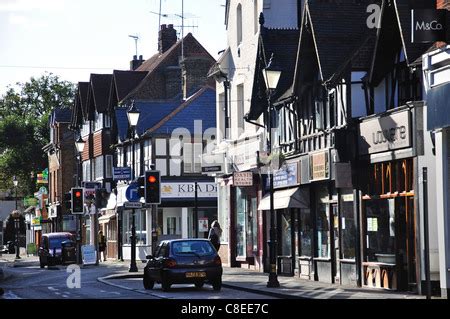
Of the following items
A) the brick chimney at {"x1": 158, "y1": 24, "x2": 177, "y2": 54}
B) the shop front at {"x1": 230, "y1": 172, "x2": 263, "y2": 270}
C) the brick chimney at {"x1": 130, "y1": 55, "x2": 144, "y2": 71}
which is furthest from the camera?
the brick chimney at {"x1": 130, "y1": 55, "x2": 144, "y2": 71}

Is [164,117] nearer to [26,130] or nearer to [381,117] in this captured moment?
[381,117]

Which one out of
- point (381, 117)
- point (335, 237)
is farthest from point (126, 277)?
point (381, 117)

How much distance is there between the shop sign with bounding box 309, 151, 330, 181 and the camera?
3509cm

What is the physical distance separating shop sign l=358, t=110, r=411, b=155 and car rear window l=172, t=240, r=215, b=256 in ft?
17.2

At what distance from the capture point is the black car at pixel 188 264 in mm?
31562

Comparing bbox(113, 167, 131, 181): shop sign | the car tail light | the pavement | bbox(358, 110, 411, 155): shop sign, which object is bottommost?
the pavement

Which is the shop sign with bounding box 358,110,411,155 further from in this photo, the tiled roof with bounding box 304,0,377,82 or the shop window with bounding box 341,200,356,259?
the tiled roof with bounding box 304,0,377,82

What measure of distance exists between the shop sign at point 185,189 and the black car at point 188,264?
32.6 m

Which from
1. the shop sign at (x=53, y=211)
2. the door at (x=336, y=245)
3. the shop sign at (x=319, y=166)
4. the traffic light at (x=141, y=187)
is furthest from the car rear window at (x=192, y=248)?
the shop sign at (x=53, y=211)

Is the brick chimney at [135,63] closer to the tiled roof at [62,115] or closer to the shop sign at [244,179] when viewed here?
the tiled roof at [62,115]

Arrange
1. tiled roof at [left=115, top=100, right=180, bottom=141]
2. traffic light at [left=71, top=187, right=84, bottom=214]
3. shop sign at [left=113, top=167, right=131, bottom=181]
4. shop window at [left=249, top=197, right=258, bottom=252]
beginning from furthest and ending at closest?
tiled roof at [left=115, top=100, right=180, bottom=141]
shop sign at [left=113, top=167, right=131, bottom=181]
traffic light at [left=71, top=187, right=84, bottom=214]
shop window at [left=249, top=197, right=258, bottom=252]

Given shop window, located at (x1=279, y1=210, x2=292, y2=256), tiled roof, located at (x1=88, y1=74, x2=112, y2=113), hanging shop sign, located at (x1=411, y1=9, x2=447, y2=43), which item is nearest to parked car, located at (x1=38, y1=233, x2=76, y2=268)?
tiled roof, located at (x1=88, y1=74, x2=112, y2=113)

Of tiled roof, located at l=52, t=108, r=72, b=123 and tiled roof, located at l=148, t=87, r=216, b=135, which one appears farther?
tiled roof, located at l=52, t=108, r=72, b=123

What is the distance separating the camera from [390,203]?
3100 centimetres
